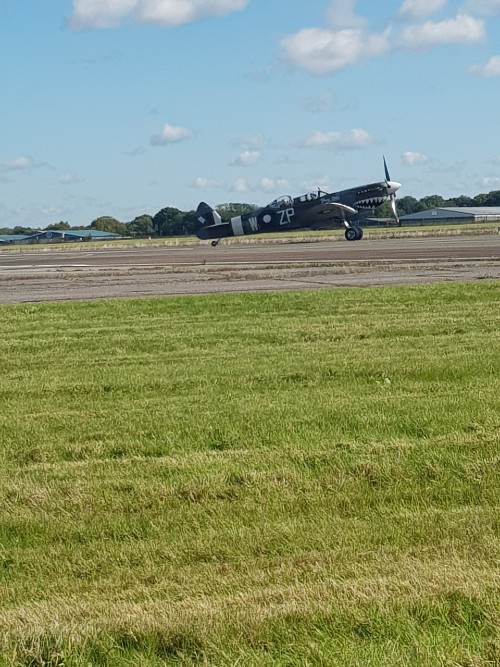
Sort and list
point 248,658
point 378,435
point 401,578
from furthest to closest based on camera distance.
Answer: point 378,435
point 401,578
point 248,658

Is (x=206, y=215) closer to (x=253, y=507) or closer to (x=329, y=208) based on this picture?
(x=329, y=208)

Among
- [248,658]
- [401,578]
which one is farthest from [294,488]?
[248,658]

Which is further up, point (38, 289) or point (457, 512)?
point (38, 289)

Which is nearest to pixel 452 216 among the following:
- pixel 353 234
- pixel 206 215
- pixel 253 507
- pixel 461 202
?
pixel 461 202

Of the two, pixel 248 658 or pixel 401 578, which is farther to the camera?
pixel 401 578

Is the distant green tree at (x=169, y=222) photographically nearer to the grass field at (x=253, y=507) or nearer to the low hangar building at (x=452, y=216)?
the low hangar building at (x=452, y=216)

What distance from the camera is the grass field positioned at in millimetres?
3744

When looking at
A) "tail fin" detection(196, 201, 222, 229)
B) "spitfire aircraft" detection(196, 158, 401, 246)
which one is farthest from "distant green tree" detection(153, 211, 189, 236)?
"spitfire aircraft" detection(196, 158, 401, 246)

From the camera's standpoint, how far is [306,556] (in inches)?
186

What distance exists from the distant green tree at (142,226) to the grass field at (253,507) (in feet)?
538

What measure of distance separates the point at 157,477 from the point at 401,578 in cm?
230

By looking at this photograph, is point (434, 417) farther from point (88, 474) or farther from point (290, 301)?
point (290, 301)

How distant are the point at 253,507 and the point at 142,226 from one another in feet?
582

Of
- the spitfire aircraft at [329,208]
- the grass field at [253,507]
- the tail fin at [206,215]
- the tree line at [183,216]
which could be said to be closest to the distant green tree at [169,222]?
the tree line at [183,216]
